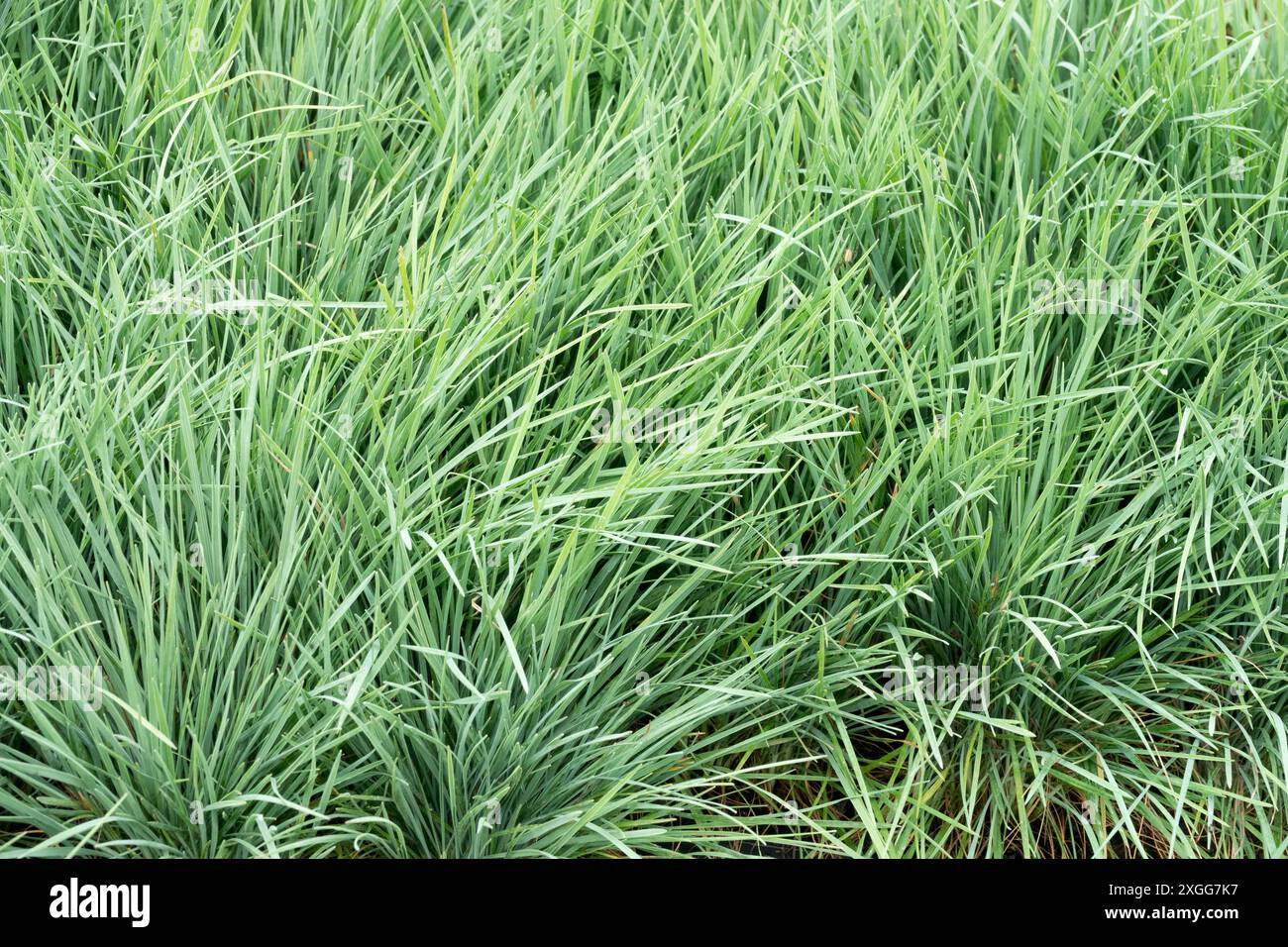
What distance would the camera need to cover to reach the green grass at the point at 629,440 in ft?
5.46

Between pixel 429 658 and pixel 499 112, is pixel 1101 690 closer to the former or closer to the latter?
pixel 429 658

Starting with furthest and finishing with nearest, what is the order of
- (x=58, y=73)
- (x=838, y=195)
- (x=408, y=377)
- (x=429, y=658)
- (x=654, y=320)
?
(x=58, y=73) → (x=838, y=195) → (x=654, y=320) → (x=408, y=377) → (x=429, y=658)

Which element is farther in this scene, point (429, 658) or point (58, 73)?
point (58, 73)

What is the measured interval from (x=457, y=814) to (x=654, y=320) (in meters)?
0.86

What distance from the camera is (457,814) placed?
168 centimetres

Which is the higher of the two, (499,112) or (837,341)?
(499,112)

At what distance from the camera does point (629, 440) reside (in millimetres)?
1724

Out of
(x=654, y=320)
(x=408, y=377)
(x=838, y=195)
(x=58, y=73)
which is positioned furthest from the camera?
(x=58, y=73)

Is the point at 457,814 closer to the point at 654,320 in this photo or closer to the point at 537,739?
the point at 537,739

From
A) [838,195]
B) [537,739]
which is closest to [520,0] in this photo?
[838,195]

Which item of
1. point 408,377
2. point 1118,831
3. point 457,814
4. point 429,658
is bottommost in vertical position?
point 1118,831

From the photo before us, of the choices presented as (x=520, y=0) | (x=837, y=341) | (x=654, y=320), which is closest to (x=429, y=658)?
(x=654, y=320)

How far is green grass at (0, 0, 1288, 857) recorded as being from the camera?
5.46 ft

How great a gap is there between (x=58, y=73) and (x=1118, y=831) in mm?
2444
